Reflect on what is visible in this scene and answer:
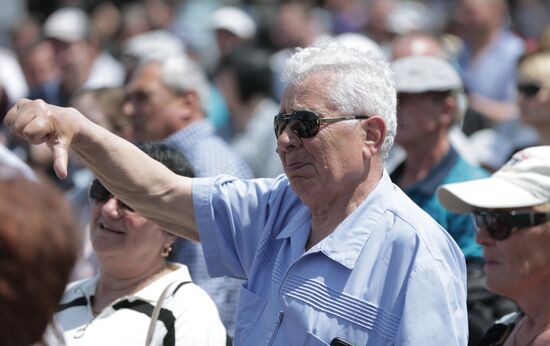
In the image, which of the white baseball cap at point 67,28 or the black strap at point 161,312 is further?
the white baseball cap at point 67,28

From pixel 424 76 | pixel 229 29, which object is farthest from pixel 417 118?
pixel 229 29

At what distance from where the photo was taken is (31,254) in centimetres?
217

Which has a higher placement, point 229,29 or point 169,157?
point 169,157

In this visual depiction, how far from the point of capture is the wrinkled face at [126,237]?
14.0 ft

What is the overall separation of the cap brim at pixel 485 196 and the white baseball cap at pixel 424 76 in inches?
80.1

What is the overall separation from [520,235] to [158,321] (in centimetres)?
132

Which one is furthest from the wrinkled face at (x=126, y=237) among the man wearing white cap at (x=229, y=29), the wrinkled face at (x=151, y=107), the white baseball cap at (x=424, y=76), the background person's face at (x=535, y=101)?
the man wearing white cap at (x=229, y=29)

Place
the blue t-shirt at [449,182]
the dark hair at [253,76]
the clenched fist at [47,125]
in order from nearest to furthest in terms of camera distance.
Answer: the clenched fist at [47,125]
the blue t-shirt at [449,182]
the dark hair at [253,76]

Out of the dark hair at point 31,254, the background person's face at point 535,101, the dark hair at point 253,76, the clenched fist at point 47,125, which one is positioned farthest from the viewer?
the dark hair at point 253,76

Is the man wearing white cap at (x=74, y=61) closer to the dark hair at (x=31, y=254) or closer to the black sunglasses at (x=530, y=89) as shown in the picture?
the black sunglasses at (x=530, y=89)

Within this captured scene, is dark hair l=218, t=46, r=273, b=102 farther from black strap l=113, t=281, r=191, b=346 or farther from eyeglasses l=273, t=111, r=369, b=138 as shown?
eyeglasses l=273, t=111, r=369, b=138

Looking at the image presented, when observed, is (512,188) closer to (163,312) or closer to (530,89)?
(163,312)

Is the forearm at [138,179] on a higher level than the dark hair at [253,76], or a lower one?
higher

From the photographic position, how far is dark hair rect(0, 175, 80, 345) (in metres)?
2.15
